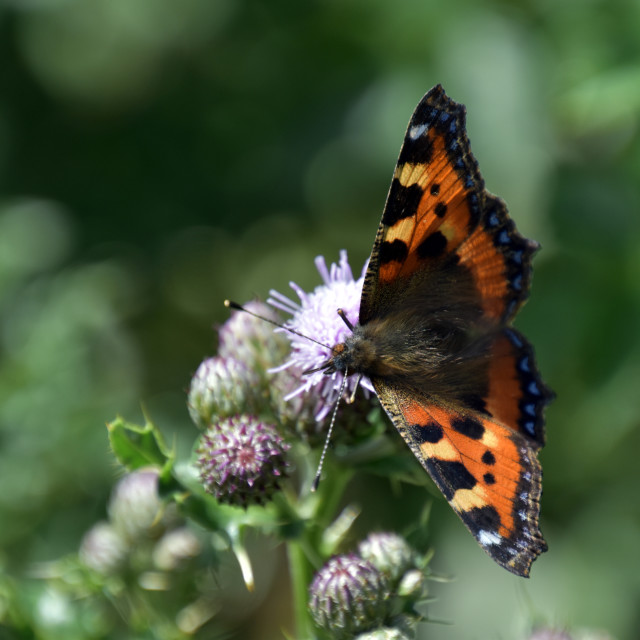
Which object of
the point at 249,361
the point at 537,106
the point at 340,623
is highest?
the point at 537,106

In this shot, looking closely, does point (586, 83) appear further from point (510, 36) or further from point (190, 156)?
point (190, 156)

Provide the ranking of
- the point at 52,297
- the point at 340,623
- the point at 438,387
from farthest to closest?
the point at 52,297 < the point at 438,387 < the point at 340,623

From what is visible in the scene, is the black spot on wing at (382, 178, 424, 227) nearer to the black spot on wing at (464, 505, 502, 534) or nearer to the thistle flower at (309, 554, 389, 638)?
the black spot on wing at (464, 505, 502, 534)

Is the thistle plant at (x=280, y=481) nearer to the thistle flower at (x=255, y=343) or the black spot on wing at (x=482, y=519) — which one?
the thistle flower at (x=255, y=343)

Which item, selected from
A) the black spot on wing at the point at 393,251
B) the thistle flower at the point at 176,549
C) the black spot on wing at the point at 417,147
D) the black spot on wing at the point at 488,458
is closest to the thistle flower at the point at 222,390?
the thistle flower at the point at 176,549

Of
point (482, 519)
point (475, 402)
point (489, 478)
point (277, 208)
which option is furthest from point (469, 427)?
point (277, 208)

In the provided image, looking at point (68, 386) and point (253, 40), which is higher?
point (253, 40)

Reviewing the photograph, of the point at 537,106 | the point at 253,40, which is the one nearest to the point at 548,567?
the point at 537,106

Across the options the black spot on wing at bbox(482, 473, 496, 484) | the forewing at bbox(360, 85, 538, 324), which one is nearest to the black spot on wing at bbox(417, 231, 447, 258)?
the forewing at bbox(360, 85, 538, 324)
